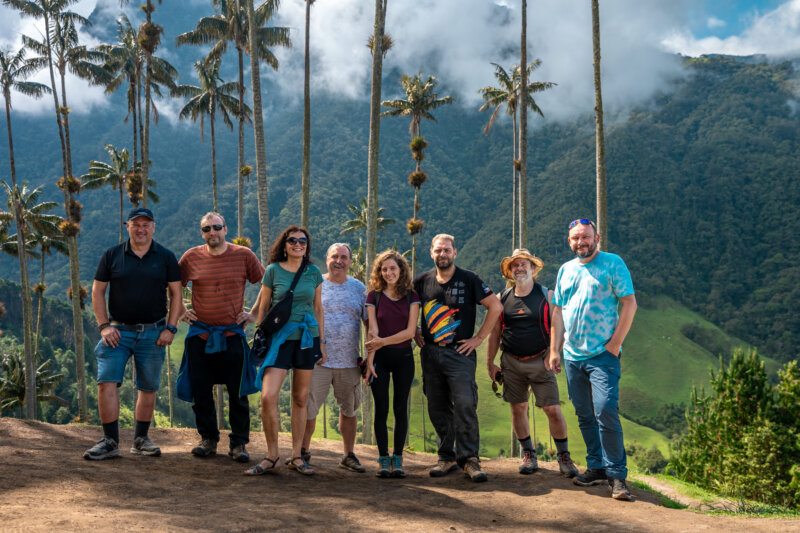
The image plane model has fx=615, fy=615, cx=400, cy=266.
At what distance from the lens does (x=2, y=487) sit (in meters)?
5.01

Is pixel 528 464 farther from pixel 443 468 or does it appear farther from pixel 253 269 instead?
pixel 253 269

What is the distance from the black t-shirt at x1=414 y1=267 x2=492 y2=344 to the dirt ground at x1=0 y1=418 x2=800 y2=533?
151cm

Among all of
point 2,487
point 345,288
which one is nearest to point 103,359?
point 2,487

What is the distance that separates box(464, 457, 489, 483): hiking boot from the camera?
624 cm

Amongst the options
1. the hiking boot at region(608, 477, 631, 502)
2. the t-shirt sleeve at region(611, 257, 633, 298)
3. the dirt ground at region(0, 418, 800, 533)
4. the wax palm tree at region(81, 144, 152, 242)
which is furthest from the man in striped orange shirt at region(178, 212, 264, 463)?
the wax palm tree at region(81, 144, 152, 242)

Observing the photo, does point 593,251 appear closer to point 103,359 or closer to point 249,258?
point 249,258

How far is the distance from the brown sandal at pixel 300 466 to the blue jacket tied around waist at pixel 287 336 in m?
0.95

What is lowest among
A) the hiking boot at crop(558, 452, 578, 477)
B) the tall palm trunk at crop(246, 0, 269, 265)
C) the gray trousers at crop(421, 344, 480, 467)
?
the hiking boot at crop(558, 452, 578, 477)

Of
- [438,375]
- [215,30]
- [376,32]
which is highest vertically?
[215,30]

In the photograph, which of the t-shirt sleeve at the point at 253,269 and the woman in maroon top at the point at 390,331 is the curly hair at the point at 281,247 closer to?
the t-shirt sleeve at the point at 253,269

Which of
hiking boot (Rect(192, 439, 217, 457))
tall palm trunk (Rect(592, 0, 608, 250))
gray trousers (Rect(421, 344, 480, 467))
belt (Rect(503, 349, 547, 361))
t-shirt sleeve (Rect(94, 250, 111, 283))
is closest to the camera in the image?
t-shirt sleeve (Rect(94, 250, 111, 283))

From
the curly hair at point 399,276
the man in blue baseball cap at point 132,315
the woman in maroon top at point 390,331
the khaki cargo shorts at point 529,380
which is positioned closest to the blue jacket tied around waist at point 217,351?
the man in blue baseball cap at point 132,315

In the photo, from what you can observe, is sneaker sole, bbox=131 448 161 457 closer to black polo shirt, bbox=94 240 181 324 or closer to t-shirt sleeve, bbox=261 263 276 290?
black polo shirt, bbox=94 240 181 324

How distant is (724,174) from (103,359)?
197771 millimetres
